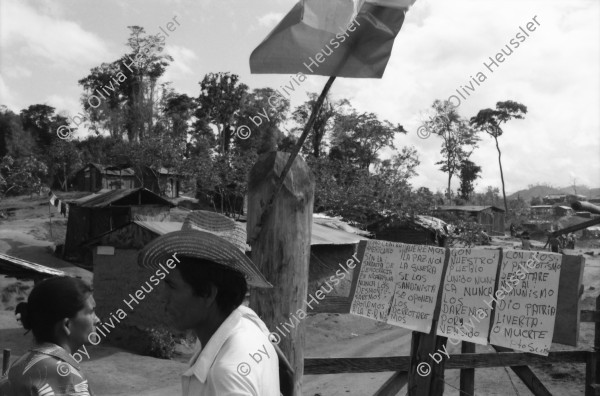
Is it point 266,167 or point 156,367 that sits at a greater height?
point 266,167

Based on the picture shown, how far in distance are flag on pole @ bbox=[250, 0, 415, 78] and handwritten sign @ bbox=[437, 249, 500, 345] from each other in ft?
5.16

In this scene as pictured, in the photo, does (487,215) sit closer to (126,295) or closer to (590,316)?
(126,295)

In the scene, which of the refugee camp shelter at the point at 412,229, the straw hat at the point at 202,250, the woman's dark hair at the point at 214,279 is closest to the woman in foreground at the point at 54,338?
the straw hat at the point at 202,250

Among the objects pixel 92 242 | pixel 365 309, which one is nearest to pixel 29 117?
pixel 92 242

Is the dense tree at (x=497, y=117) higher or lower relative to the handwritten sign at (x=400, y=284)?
higher

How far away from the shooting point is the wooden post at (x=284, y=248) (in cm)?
307

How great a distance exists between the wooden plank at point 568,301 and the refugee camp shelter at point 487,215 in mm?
39198

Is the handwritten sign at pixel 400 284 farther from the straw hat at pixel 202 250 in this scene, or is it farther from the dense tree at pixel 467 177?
the dense tree at pixel 467 177

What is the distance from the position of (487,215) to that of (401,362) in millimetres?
45145

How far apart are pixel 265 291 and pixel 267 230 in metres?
0.34

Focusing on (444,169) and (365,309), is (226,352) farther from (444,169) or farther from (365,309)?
(444,169)

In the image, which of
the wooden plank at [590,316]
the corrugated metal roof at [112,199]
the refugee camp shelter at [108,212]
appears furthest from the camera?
the refugee camp shelter at [108,212]

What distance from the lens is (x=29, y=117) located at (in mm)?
53156

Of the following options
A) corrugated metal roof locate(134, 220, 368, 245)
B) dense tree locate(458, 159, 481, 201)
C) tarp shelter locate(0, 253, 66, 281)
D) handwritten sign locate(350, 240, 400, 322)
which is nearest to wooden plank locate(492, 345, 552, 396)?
handwritten sign locate(350, 240, 400, 322)
